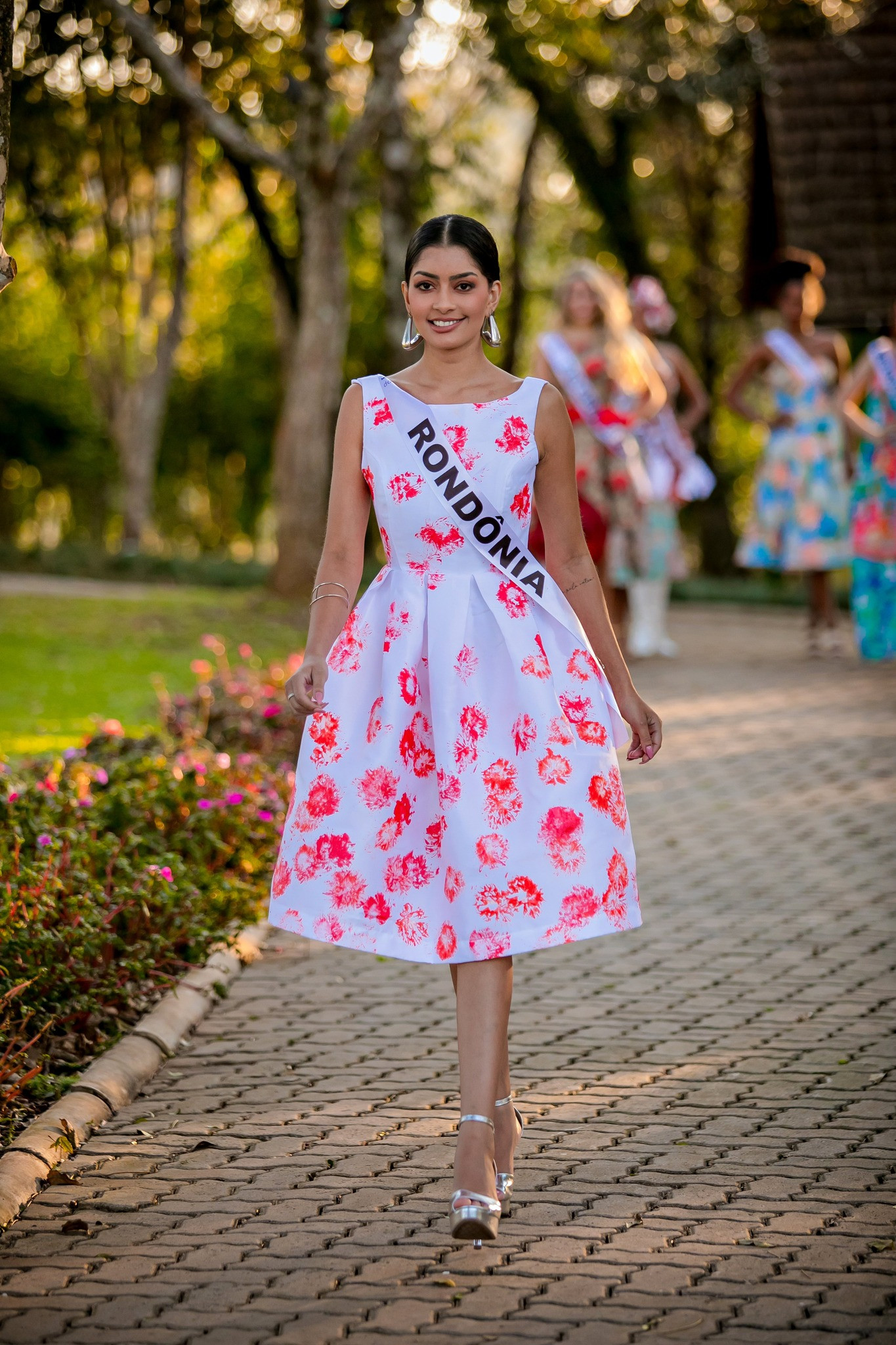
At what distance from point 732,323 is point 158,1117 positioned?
28426 millimetres

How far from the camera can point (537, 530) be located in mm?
10953

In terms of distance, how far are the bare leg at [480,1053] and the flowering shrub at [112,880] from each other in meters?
1.09

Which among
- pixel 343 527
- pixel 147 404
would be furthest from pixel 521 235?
pixel 343 527

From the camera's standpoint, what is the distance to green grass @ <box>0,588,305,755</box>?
10.4 meters

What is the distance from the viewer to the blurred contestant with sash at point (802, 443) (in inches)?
508

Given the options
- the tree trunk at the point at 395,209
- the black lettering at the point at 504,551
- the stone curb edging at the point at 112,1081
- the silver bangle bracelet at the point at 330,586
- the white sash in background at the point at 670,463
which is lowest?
the stone curb edging at the point at 112,1081

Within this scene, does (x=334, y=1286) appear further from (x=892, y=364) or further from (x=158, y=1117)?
(x=892, y=364)

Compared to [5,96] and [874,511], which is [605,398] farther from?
[5,96]

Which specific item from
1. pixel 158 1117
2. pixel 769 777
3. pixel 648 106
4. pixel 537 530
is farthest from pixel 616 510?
pixel 648 106

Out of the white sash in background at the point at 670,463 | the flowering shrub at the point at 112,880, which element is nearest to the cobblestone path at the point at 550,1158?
the flowering shrub at the point at 112,880

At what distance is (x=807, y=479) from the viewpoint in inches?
515

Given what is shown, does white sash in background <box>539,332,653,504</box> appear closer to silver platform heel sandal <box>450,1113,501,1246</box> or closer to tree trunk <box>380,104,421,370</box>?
tree trunk <box>380,104,421,370</box>

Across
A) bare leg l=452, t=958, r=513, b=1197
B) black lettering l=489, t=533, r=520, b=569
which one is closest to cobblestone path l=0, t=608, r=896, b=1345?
bare leg l=452, t=958, r=513, b=1197

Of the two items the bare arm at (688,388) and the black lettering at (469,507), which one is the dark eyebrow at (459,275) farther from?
the bare arm at (688,388)
